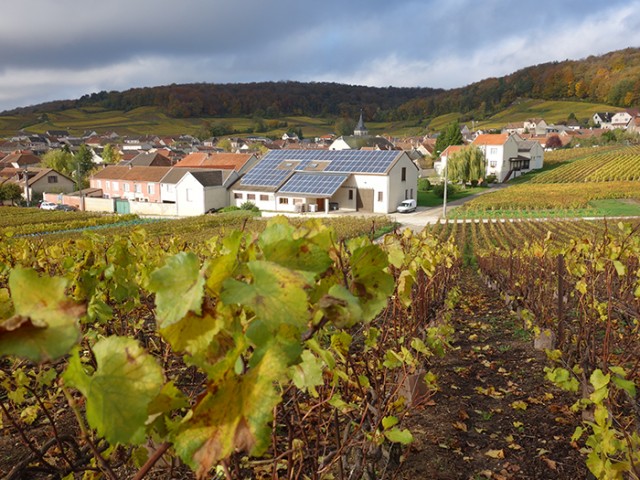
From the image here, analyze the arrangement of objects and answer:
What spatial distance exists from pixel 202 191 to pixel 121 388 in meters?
41.1

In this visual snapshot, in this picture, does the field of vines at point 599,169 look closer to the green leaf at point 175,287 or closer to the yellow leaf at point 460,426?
the yellow leaf at point 460,426

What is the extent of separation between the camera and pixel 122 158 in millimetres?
74375

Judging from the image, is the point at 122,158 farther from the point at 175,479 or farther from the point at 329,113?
the point at 329,113

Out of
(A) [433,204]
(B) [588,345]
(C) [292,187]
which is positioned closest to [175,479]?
(B) [588,345]

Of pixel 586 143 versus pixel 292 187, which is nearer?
pixel 292 187

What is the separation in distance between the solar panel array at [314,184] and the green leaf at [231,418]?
36.0 m

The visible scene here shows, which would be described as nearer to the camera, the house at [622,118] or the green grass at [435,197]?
the green grass at [435,197]

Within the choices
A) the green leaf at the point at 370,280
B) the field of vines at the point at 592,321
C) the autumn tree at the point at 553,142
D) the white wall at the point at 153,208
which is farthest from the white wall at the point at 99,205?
the autumn tree at the point at 553,142

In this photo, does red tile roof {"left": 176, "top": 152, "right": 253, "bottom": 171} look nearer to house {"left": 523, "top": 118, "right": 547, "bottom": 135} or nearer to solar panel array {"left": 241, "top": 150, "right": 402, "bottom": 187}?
solar panel array {"left": 241, "top": 150, "right": 402, "bottom": 187}

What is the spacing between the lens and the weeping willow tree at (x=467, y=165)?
52.9 m

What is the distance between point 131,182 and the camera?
159 feet

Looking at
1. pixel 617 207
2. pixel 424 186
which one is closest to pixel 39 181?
pixel 424 186

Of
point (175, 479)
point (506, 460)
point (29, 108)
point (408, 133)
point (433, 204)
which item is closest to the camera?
point (175, 479)

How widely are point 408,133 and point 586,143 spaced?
53.5 m
